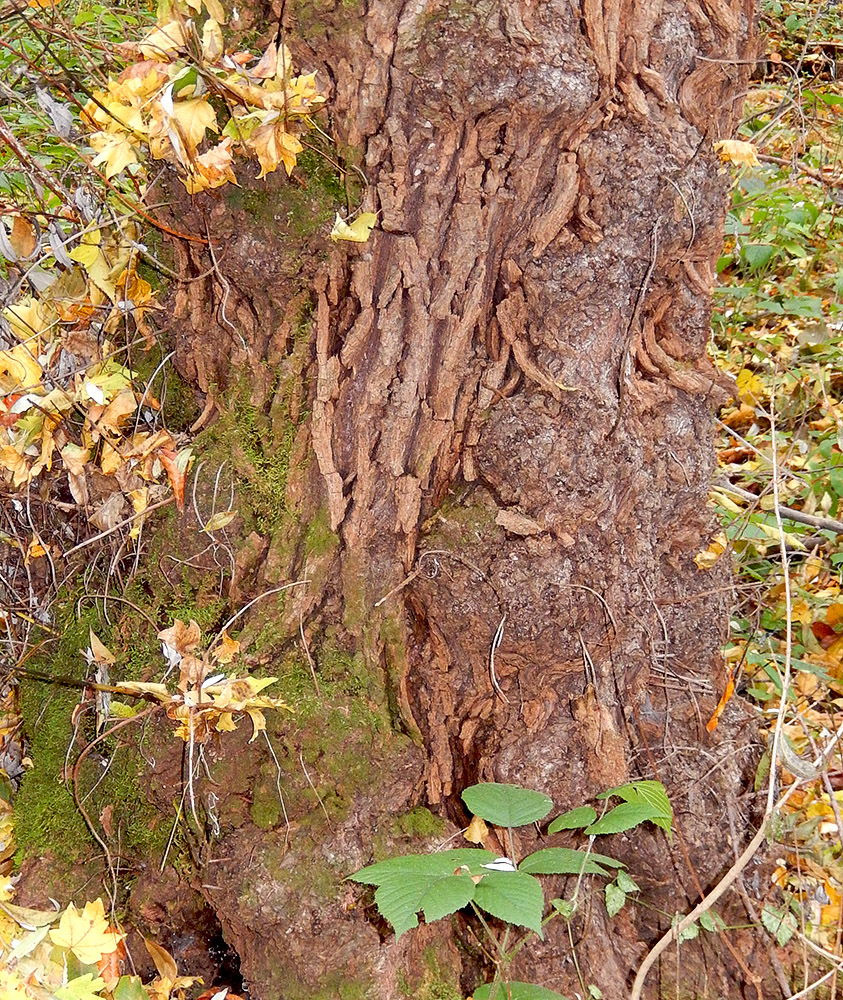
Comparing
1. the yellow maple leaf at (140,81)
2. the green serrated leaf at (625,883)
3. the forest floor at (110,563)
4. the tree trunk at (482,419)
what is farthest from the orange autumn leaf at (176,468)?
the green serrated leaf at (625,883)

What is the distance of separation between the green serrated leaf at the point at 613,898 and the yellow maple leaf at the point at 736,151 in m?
1.30

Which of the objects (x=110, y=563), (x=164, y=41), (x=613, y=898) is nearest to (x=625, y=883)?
(x=613, y=898)

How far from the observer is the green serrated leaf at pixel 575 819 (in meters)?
1.47

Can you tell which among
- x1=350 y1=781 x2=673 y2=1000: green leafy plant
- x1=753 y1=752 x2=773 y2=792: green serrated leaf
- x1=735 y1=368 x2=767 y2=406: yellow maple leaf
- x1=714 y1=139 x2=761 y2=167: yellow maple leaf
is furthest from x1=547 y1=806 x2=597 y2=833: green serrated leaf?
x1=735 y1=368 x2=767 y2=406: yellow maple leaf

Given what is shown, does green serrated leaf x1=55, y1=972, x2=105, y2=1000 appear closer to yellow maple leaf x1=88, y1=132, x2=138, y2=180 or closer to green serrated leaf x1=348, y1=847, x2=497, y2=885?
green serrated leaf x1=348, y1=847, x2=497, y2=885

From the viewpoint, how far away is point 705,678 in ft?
5.82

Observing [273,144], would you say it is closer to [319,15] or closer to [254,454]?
[319,15]

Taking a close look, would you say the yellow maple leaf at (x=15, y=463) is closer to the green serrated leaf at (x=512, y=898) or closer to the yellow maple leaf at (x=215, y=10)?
the yellow maple leaf at (x=215, y=10)

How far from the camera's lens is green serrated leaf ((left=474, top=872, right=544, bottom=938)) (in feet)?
3.97

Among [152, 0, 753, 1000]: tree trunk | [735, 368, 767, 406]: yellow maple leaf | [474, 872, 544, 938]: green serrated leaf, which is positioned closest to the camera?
[474, 872, 544, 938]: green serrated leaf

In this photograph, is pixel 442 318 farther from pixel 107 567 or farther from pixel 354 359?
pixel 107 567

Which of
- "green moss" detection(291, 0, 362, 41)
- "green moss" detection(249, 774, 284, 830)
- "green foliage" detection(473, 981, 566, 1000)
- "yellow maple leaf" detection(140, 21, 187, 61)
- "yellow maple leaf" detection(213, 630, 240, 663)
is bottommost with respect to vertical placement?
"green foliage" detection(473, 981, 566, 1000)

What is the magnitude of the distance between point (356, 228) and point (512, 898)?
1020 mm

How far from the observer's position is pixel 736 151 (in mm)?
1560
